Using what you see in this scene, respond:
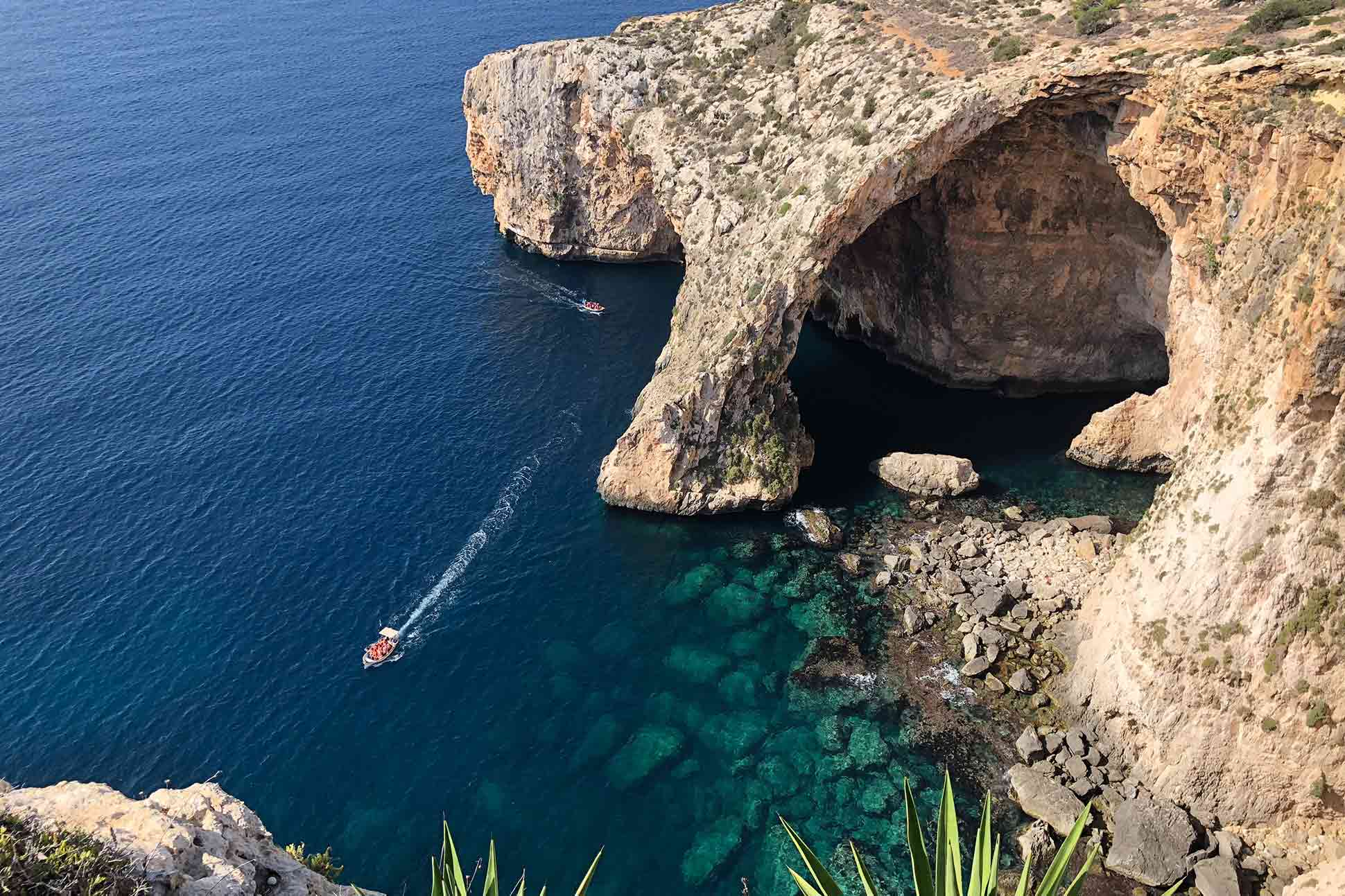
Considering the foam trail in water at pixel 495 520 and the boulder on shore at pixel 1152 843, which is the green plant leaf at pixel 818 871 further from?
the foam trail in water at pixel 495 520

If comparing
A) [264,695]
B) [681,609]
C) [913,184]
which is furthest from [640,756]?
[913,184]

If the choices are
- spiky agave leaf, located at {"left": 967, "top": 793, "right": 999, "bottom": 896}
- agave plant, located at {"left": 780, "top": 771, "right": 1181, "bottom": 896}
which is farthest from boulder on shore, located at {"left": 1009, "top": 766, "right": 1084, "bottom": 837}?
agave plant, located at {"left": 780, "top": 771, "right": 1181, "bottom": 896}

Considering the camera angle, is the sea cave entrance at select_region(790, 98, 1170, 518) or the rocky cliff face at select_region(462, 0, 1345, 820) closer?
the rocky cliff face at select_region(462, 0, 1345, 820)

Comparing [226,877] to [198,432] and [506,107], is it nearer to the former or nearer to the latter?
[198,432]

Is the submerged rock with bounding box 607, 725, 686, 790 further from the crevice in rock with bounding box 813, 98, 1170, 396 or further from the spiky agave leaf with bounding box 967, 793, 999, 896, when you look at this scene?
the crevice in rock with bounding box 813, 98, 1170, 396

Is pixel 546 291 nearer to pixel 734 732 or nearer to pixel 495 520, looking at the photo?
pixel 495 520

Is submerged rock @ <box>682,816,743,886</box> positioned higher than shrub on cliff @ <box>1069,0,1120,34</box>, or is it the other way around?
shrub on cliff @ <box>1069,0,1120,34</box>

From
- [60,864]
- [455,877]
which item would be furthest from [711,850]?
[60,864]

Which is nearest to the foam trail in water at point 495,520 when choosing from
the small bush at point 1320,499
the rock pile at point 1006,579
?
the rock pile at point 1006,579
